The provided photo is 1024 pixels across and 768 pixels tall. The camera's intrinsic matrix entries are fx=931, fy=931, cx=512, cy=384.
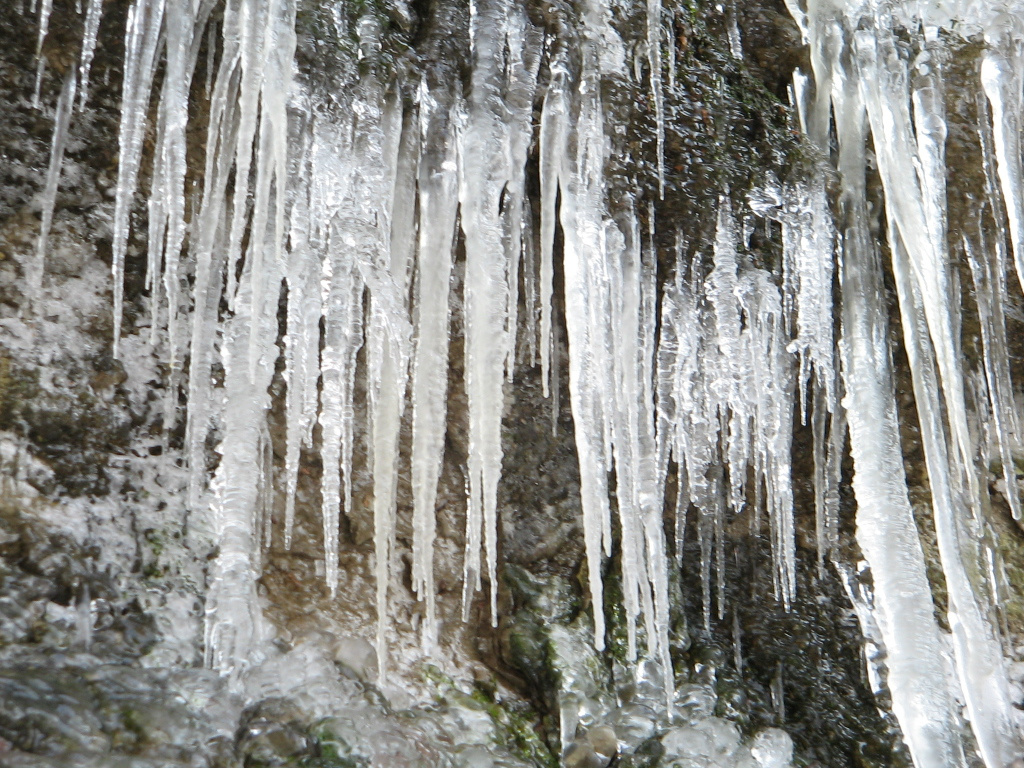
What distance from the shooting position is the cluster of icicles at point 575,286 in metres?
2.35

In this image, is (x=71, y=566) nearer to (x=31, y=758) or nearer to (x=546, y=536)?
(x=31, y=758)

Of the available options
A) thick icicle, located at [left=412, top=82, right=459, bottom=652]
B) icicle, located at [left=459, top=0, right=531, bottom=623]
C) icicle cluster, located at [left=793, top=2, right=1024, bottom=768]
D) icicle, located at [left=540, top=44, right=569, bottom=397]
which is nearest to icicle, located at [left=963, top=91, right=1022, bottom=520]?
icicle cluster, located at [left=793, top=2, right=1024, bottom=768]

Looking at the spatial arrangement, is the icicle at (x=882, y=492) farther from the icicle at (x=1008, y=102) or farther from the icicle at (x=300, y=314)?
the icicle at (x=300, y=314)

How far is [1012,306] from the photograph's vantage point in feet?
10.2

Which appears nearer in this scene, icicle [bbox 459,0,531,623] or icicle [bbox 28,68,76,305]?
icicle [bbox 459,0,531,623]

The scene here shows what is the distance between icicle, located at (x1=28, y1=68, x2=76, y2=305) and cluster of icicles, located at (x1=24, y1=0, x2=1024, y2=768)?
15 mm

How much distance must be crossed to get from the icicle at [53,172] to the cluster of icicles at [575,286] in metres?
0.02

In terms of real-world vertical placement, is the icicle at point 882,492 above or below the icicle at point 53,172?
below

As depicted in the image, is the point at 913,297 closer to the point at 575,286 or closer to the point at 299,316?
the point at 575,286

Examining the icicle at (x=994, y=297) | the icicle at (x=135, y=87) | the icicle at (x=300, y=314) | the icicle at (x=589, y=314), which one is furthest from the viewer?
the icicle at (x=994, y=297)

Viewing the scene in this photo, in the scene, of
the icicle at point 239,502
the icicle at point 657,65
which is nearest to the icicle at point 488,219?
the icicle at point 657,65

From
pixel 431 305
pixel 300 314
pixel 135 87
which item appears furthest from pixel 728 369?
pixel 135 87

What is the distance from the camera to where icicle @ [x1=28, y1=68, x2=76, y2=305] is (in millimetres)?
2637

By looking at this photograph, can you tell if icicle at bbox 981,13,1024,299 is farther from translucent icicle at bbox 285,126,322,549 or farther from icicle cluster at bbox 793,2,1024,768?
translucent icicle at bbox 285,126,322,549
